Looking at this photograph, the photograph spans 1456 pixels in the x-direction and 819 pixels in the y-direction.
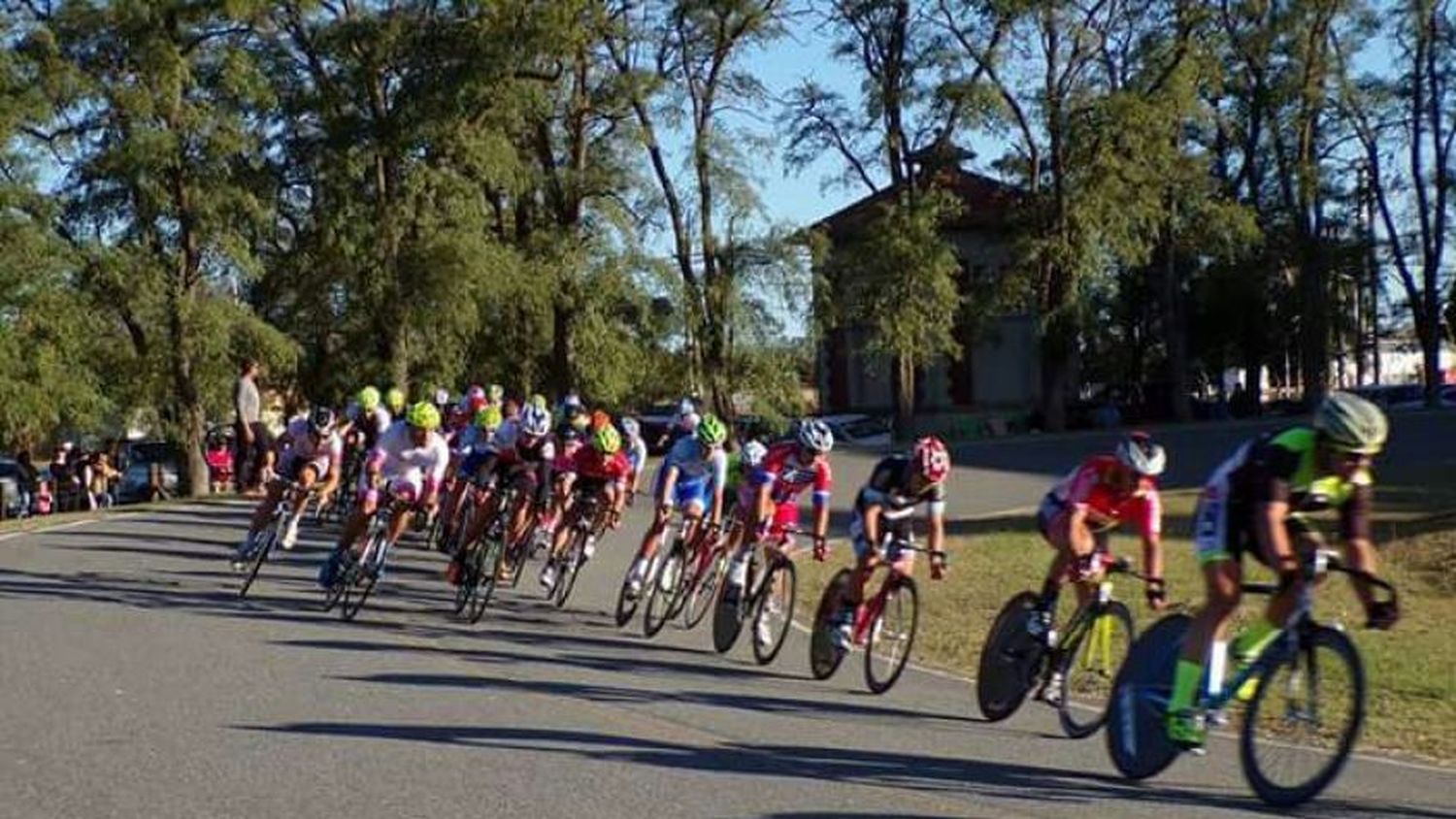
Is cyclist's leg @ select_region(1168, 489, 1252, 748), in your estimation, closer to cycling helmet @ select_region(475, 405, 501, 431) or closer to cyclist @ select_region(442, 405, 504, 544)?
cyclist @ select_region(442, 405, 504, 544)

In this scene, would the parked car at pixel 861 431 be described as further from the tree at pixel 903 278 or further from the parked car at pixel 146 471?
the parked car at pixel 146 471

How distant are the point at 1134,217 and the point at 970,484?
64.5 ft

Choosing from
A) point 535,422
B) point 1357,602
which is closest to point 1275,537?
point 1357,602

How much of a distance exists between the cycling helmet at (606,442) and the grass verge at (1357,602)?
240 cm

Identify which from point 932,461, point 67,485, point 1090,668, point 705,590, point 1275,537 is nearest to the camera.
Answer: point 1275,537

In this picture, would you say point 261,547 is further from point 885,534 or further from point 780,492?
point 885,534

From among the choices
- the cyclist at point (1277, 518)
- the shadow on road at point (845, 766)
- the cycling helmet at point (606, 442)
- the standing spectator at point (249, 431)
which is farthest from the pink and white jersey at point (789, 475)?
the standing spectator at point (249, 431)

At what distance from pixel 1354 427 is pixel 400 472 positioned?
969 cm

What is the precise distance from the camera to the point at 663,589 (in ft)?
47.8

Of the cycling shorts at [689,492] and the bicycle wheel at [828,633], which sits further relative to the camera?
the cycling shorts at [689,492]

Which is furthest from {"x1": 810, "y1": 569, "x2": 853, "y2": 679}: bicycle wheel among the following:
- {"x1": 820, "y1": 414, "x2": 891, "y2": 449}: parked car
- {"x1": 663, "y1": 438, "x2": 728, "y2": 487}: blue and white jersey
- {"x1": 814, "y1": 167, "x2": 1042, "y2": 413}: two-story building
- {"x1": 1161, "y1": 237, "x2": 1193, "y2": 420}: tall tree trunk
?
{"x1": 1161, "y1": 237, "x2": 1193, "y2": 420}: tall tree trunk

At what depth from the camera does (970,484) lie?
115 feet

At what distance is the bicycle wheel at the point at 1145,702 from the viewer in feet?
26.6

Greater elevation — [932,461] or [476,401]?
[476,401]
